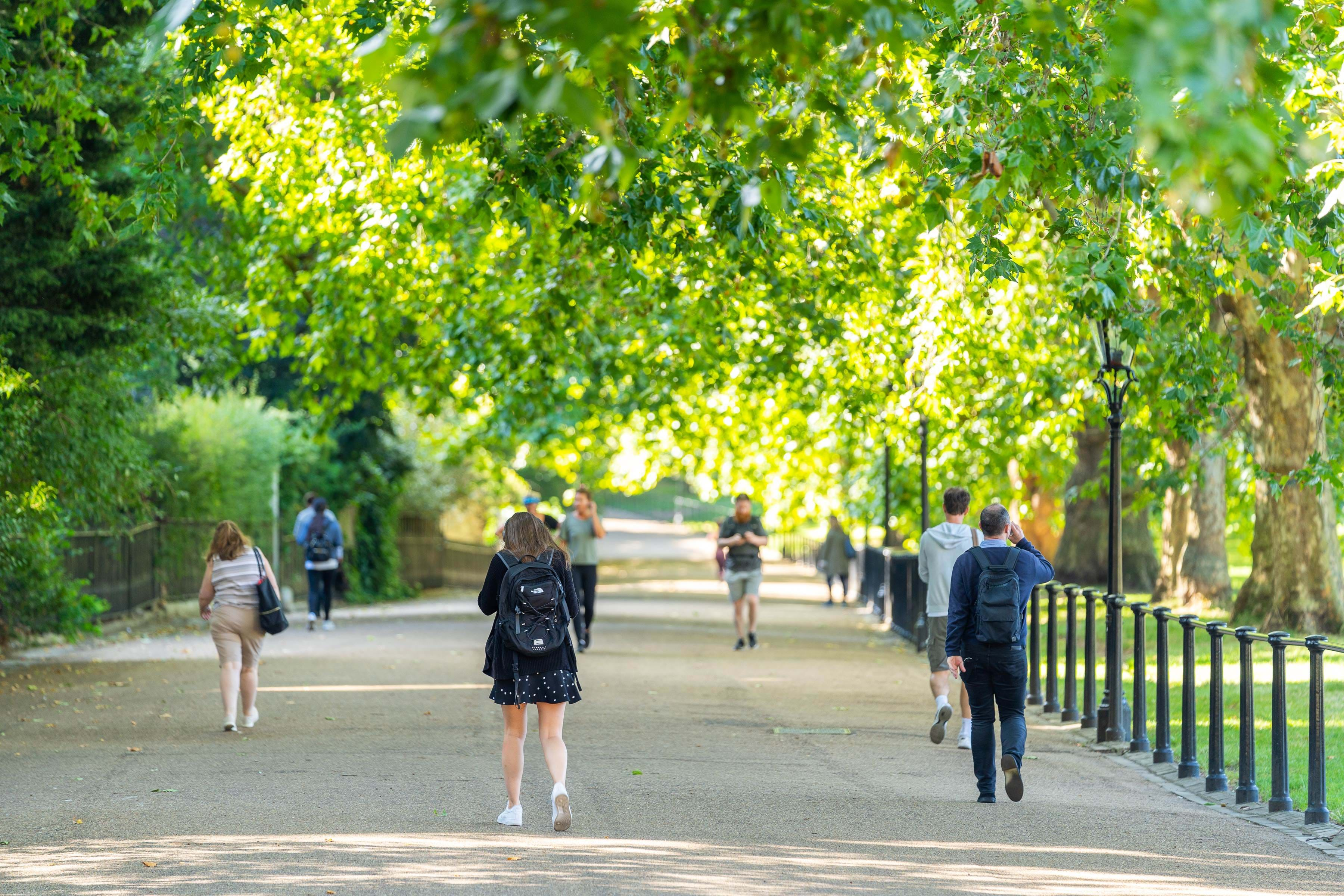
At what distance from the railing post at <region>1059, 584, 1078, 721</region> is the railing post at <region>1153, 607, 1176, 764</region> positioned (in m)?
1.65

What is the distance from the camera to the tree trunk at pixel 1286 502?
52.6 ft

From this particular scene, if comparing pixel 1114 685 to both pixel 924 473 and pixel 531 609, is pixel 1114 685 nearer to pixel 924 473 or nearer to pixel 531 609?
pixel 531 609

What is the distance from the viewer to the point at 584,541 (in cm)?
1705

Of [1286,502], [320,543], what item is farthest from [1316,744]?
[320,543]

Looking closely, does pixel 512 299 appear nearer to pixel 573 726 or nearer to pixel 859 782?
pixel 573 726

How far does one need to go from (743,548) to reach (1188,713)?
825cm

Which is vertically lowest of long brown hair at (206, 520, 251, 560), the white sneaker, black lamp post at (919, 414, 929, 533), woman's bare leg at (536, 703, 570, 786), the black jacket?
the white sneaker

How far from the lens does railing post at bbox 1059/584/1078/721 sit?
11.9 meters

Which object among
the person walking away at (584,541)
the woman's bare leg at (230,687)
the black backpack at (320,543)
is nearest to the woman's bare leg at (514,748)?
the woman's bare leg at (230,687)

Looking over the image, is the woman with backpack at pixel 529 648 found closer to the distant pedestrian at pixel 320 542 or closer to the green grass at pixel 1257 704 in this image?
the green grass at pixel 1257 704

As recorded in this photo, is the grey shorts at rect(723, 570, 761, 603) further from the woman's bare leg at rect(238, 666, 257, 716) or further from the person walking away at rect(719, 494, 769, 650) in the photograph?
the woman's bare leg at rect(238, 666, 257, 716)

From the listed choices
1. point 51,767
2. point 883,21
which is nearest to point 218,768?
point 51,767

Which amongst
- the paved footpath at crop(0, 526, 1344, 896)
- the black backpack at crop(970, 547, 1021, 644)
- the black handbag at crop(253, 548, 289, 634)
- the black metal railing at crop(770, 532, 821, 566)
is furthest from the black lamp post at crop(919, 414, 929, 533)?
the black metal railing at crop(770, 532, 821, 566)

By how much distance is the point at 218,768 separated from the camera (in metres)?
9.00
